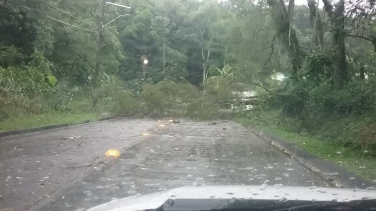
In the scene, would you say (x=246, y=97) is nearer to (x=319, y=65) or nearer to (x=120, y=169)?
(x=319, y=65)

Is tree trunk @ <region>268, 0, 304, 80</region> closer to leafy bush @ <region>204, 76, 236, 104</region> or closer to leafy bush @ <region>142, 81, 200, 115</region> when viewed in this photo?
leafy bush @ <region>204, 76, 236, 104</region>

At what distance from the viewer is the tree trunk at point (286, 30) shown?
28844 millimetres

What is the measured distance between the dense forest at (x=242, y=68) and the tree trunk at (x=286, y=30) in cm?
6

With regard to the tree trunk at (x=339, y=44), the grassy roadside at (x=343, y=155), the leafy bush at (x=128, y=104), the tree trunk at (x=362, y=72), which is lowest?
the leafy bush at (x=128, y=104)

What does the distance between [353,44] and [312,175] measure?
16707 mm

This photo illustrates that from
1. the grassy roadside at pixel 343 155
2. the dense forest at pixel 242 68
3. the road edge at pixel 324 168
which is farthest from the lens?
the dense forest at pixel 242 68

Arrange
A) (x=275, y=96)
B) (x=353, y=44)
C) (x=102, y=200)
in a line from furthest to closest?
(x=275, y=96) → (x=353, y=44) → (x=102, y=200)

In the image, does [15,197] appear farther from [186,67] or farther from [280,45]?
[186,67]

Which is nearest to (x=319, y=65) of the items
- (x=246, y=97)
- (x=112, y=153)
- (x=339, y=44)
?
(x=339, y=44)

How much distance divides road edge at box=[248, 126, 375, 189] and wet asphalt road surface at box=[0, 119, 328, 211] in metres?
0.28

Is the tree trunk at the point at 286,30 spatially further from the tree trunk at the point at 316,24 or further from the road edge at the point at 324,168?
the road edge at the point at 324,168

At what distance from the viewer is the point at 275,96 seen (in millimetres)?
28656

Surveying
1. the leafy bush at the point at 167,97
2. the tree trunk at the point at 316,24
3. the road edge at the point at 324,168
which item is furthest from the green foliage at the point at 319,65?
the leafy bush at the point at 167,97

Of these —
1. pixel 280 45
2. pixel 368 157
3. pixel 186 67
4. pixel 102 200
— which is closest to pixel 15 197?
pixel 102 200
